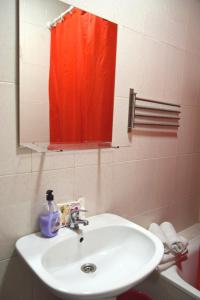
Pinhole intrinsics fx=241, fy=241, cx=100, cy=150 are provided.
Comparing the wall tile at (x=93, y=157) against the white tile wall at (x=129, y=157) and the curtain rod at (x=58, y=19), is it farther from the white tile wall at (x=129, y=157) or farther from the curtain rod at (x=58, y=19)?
the curtain rod at (x=58, y=19)

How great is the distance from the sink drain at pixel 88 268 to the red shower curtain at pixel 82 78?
59 cm

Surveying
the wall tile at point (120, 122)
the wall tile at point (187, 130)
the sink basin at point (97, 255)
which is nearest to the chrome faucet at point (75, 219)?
the sink basin at point (97, 255)

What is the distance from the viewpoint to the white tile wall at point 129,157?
101 centimetres

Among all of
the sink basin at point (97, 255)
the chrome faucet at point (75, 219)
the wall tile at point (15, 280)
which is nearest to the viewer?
the sink basin at point (97, 255)

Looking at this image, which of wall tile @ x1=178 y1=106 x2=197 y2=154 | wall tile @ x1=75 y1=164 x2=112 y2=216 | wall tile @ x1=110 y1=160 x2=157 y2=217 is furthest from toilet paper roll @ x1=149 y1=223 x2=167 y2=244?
wall tile @ x1=178 y1=106 x2=197 y2=154

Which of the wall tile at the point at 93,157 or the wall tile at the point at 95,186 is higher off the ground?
the wall tile at the point at 93,157

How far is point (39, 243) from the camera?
3.38 ft

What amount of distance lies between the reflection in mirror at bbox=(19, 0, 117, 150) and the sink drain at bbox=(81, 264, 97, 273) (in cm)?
56

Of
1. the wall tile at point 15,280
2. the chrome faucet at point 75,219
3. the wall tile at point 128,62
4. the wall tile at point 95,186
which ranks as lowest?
the wall tile at point 15,280

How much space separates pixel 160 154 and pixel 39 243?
984 millimetres

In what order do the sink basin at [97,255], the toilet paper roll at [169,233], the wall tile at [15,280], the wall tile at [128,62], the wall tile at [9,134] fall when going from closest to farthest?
the sink basin at [97,255] < the wall tile at [9,134] < the wall tile at [15,280] < the wall tile at [128,62] < the toilet paper roll at [169,233]

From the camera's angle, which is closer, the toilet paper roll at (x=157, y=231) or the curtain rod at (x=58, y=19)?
the curtain rod at (x=58, y=19)

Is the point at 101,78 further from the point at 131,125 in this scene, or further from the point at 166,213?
the point at 166,213

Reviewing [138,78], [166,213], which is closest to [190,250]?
[166,213]
